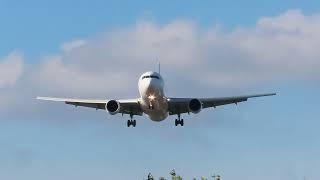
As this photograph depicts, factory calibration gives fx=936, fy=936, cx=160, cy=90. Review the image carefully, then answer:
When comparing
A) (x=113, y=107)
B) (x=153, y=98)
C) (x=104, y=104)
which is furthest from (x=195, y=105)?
(x=104, y=104)

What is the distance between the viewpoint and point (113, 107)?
3100 inches

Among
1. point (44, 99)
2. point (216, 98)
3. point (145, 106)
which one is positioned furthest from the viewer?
point (44, 99)

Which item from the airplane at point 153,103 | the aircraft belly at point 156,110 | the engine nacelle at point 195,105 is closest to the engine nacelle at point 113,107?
the airplane at point 153,103

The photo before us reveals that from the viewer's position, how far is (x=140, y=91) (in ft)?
254

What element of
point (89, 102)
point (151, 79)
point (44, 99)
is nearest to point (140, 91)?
point (151, 79)

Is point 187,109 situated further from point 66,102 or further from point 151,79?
point 66,102

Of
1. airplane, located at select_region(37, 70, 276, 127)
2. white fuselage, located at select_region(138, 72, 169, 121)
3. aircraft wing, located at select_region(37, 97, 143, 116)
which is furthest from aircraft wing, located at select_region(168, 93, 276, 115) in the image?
aircraft wing, located at select_region(37, 97, 143, 116)

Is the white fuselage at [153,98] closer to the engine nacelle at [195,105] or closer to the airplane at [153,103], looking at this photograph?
the airplane at [153,103]

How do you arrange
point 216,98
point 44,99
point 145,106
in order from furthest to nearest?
point 44,99, point 216,98, point 145,106

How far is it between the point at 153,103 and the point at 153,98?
447 millimetres

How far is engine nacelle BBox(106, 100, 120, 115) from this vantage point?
7862 cm

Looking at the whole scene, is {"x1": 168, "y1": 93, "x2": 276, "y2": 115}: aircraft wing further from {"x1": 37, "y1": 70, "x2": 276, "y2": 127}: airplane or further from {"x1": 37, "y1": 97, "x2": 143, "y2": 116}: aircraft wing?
{"x1": 37, "y1": 97, "x2": 143, "y2": 116}: aircraft wing

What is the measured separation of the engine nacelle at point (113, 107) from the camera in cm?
7862

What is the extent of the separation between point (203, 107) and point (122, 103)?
8488mm
